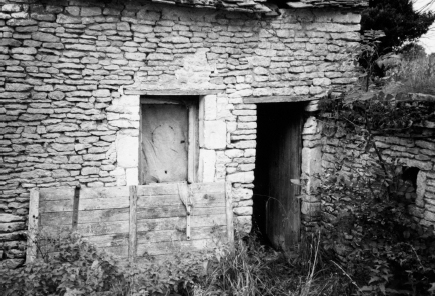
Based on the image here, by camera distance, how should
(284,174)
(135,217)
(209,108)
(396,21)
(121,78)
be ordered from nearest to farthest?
(135,217)
(121,78)
(209,108)
(284,174)
(396,21)

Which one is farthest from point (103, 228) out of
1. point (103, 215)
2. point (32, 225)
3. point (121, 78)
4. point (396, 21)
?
point (396, 21)

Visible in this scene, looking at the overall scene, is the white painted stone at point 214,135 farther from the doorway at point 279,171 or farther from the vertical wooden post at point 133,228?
the doorway at point 279,171

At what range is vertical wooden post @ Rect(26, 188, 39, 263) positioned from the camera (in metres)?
5.29

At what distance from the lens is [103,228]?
5.62m

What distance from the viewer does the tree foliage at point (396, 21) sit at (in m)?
10.3

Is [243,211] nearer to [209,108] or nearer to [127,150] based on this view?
[209,108]

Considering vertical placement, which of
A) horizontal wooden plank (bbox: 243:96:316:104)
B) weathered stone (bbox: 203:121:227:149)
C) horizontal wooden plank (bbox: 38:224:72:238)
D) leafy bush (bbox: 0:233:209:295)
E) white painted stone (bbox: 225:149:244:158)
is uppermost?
horizontal wooden plank (bbox: 243:96:316:104)

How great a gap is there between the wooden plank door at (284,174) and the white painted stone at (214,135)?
139 cm

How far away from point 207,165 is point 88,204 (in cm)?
167

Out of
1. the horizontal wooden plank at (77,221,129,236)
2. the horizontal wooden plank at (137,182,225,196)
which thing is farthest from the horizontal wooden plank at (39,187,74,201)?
the horizontal wooden plank at (137,182,225,196)

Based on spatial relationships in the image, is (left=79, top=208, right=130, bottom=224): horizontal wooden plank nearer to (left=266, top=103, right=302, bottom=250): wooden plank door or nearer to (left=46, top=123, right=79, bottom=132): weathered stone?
(left=46, top=123, right=79, bottom=132): weathered stone

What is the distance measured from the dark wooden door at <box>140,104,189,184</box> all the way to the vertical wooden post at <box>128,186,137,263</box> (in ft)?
2.28

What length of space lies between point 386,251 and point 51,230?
12.3ft

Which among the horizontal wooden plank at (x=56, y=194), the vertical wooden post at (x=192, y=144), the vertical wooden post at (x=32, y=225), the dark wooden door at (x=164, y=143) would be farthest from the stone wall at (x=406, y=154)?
the vertical wooden post at (x=32, y=225)
